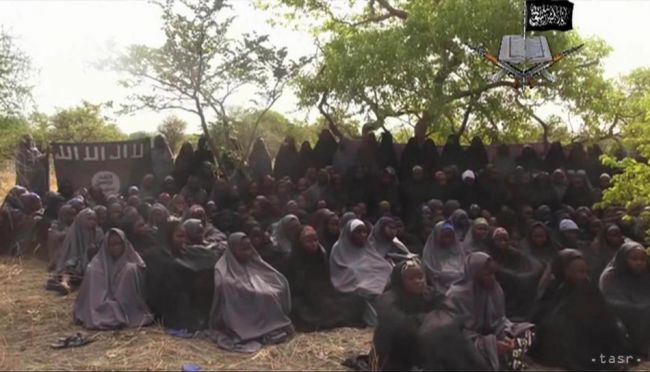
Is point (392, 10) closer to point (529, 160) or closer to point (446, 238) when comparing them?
point (529, 160)

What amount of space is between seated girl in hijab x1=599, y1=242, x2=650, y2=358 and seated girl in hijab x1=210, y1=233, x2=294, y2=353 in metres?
2.67

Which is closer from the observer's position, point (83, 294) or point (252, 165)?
point (83, 294)

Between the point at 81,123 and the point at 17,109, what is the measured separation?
2074 mm

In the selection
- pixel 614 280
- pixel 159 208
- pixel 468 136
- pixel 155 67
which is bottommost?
pixel 614 280

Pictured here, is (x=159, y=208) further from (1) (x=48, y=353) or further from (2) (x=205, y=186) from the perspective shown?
(2) (x=205, y=186)

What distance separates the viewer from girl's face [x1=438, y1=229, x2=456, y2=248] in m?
7.23

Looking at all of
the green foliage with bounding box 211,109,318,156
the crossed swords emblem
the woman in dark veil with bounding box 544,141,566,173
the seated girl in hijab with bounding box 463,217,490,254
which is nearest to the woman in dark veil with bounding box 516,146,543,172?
the woman in dark veil with bounding box 544,141,566,173

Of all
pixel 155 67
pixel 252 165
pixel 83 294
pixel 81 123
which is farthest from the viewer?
pixel 81 123

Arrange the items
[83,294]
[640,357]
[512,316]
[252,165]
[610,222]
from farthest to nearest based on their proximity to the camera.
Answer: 1. [252,165]
2. [610,222]
3. [83,294]
4. [512,316]
5. [640,357]

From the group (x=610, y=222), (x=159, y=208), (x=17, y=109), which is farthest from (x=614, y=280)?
(x=17, y=109)

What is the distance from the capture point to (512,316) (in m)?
6.24

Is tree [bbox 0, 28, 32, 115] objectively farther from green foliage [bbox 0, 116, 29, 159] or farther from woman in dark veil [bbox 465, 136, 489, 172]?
woman in dark veil [bbox 465, 136, 489, 172]

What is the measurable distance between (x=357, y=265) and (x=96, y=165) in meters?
6.03

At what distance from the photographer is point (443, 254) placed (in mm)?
7359
